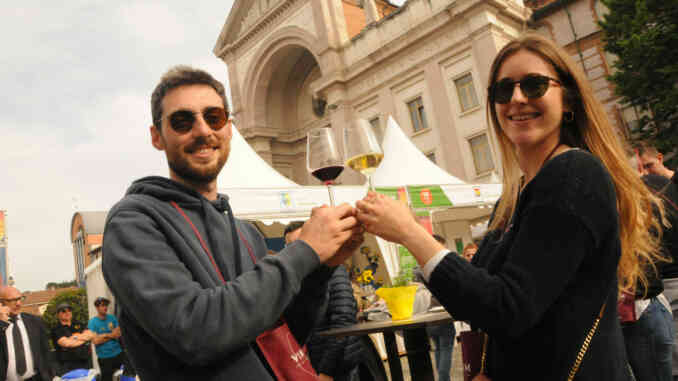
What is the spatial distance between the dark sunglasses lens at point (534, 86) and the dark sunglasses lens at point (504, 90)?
0.15 ft

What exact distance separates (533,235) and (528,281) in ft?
0.42

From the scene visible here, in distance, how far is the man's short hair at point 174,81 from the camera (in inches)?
57.4

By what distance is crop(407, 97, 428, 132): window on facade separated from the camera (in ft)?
74.5

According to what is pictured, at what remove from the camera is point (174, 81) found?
1.46m

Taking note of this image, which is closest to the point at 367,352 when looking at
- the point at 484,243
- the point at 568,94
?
the point at 484,243

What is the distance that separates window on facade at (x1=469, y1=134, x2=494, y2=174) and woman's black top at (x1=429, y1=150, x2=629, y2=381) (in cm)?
1973

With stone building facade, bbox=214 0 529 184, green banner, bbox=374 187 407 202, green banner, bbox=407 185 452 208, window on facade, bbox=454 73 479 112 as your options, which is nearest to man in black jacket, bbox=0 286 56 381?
green banner, bbox=374 187 407 202

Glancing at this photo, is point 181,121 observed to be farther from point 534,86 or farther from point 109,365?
point 109,365

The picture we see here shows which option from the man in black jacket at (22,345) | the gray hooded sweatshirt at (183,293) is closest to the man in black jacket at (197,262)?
the gray hooded sweatshirt at (183,293)

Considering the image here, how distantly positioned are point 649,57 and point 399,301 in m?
18.3

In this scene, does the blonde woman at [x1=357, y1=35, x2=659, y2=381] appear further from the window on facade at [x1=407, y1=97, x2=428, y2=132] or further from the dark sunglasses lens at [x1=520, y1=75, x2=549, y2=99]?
the window on facade at [x1=407, y1=97, x2=428, y2=132]

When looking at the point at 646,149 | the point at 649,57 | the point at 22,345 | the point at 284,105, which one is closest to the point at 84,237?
the point at 284,105

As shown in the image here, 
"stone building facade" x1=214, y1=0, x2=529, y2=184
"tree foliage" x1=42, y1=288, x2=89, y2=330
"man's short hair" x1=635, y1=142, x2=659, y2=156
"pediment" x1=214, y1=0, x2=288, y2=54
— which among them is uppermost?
"pediment" x1=214, y1=0, x2=288, y2=54

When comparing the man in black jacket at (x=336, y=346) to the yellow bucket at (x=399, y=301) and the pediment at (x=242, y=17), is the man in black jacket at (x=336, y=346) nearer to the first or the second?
the yellow bucket at (x=399, y=301)
